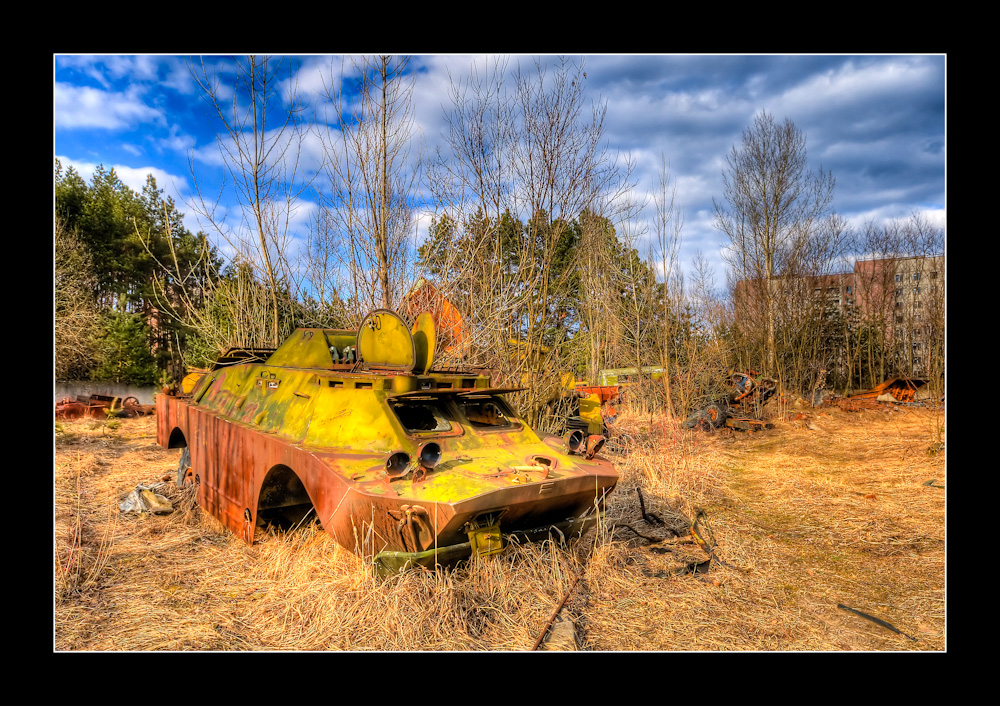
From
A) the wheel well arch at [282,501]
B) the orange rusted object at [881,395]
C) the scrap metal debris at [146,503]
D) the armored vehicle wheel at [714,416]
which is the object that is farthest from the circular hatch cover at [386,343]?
the orange rusted object at [881,395]

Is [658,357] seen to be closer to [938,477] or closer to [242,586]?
[938,477]

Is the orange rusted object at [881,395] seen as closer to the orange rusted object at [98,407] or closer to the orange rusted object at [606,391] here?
the orange rusted object at [606,391]

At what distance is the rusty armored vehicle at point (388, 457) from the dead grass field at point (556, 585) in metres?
0.29

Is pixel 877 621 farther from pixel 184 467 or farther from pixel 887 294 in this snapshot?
pixel 887 294

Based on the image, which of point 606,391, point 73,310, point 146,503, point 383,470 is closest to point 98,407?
point 73,310

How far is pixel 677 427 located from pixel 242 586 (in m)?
7.30

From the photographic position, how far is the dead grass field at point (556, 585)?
4.03 m

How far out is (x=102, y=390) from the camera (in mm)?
18109

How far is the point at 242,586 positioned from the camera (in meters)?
4.83

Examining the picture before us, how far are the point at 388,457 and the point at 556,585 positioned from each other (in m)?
1.72

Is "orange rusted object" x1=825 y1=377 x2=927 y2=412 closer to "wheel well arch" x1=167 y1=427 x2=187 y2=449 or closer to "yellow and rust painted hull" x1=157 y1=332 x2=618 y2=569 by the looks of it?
"yellow and rust painted hull" x1=157 y1=332 x2=618 y2=569

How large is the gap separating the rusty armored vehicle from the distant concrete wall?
44.1ft

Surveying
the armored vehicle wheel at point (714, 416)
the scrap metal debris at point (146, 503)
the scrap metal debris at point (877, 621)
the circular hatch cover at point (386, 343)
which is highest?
the circular hatch cover at point (386, 343)

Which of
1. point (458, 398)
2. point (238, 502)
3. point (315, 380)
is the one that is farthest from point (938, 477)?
point (238, 502)
